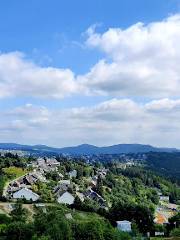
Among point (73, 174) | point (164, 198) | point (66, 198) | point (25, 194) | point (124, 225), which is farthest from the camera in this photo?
point (164, 198)

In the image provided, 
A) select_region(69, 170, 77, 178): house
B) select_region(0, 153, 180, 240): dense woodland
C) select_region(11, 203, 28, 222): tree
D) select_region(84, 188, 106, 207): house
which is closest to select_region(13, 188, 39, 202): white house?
select_region(0, 153, 180, 240): dense woodland

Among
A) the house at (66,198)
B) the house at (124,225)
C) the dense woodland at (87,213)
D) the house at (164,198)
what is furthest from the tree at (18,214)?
the house at (164,198)

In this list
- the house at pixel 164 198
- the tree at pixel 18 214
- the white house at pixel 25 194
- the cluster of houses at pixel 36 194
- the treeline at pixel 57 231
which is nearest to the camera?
the treeline at pixel 57 231

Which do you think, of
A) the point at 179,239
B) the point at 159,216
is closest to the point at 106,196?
the point at 159,216

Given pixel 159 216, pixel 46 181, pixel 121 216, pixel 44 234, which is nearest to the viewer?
pixel 44 234

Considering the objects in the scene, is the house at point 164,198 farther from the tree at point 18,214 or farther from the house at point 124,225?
the tree at point 18,214

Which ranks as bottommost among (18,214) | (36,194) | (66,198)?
(18,214)

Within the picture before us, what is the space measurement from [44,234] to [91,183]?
87.3 m

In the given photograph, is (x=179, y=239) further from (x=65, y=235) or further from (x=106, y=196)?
(x=106, y=196)

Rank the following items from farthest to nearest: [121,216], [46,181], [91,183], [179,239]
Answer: [91,183]
[46,181]
[121,216]
[179,239]

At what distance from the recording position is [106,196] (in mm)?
128750

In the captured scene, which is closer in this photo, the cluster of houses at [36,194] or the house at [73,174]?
the cluster of houses at [36,194]

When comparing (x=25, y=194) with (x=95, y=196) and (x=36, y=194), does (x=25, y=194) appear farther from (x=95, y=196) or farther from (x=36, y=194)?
(x=95, y=196)

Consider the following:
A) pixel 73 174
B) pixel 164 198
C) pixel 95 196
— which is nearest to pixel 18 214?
pixel 95 196
